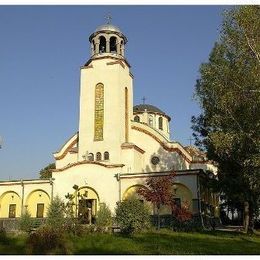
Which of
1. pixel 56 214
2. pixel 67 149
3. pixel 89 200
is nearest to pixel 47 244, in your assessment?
pixel 56 214

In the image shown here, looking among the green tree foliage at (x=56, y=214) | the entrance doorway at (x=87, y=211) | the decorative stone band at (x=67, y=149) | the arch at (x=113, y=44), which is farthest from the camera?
the decorative stone band at (x=67, y=149)

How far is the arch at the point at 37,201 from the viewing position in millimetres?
36375

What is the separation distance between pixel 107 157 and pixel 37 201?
6.88 meters

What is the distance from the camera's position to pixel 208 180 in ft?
102

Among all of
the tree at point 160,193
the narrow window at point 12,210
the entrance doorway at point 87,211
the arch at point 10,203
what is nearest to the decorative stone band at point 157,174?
the tree at point 160,193

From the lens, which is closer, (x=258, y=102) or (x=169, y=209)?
(x=258, y=102)

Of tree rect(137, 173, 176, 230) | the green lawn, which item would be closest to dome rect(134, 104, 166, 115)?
tree rect(137, 173, 176, 230)

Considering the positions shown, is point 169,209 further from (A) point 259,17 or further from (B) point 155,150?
(A) point 259,17

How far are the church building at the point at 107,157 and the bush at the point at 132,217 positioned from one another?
5.91 meters

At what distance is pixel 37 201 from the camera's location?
3675cm

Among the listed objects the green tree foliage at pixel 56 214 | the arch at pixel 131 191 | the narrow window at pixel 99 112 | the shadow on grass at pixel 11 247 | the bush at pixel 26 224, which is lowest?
the shadow on grass at pixel 11 247

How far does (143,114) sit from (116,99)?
1371 centimetres

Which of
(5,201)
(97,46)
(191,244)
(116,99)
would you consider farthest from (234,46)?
(5,201)

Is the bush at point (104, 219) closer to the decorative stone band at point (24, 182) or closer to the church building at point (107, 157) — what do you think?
the church building at point (107, 157)
